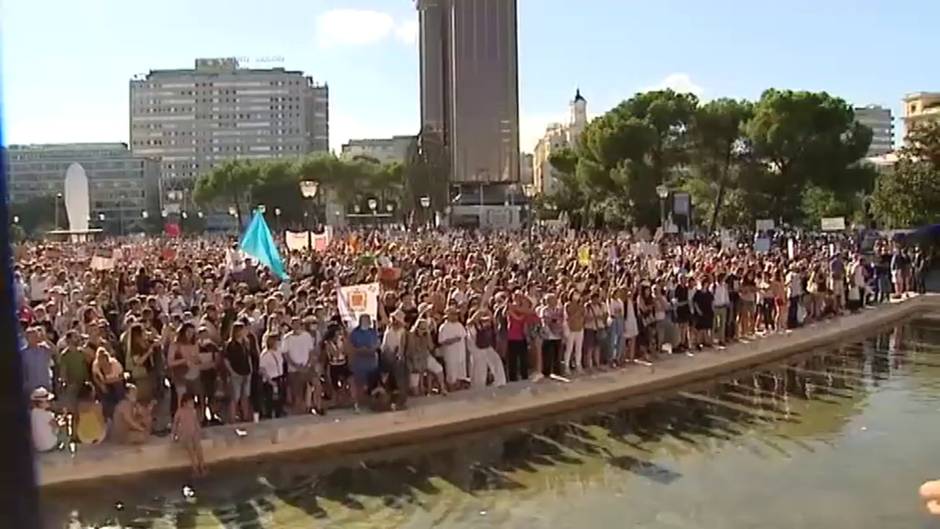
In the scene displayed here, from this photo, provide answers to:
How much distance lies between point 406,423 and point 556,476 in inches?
93.6

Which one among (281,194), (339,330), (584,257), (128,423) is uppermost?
(281,194)

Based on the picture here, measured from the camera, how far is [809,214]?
2490 inches

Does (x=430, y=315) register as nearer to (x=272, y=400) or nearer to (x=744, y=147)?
(x=272, y=400)

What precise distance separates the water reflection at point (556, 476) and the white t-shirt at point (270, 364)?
48.6 inches

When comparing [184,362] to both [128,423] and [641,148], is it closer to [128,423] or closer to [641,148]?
[128,423]

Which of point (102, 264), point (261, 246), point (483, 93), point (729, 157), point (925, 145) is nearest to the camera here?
point (261, 246)

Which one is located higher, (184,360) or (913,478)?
(184,360)

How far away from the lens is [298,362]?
46.8 feet

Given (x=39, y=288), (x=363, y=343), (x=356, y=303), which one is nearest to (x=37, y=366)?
(x=363, y=343)

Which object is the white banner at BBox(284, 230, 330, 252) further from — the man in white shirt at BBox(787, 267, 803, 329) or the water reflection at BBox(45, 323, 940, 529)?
the water reflection at BBox(45, 323, 940, 529)

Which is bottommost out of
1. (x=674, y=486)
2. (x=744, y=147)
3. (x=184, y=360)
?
(x=674, y=486)

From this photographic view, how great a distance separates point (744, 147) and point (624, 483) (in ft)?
168

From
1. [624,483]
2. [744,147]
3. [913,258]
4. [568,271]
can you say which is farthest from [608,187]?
[624,483]

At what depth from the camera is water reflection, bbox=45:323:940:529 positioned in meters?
11.2
